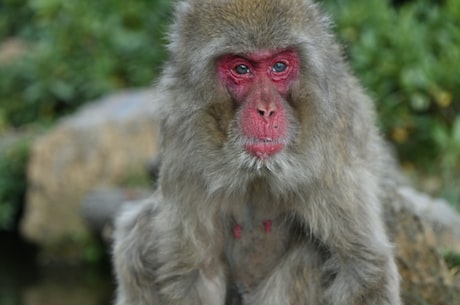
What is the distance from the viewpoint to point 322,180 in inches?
210

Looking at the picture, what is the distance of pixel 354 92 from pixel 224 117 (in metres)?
0.84

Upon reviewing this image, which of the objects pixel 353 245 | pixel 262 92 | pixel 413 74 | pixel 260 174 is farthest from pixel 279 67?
pixel 413 74

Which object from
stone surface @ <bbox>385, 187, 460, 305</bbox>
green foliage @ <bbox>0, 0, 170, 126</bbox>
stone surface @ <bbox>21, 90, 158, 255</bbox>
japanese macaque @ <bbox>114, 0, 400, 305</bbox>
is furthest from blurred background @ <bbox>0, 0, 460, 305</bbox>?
japanese macaque @ <bbox>114, 0, 400, 305</bbox>

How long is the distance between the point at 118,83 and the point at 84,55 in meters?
0.49

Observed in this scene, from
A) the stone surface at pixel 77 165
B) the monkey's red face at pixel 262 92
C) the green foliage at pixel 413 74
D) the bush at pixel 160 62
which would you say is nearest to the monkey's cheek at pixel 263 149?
the monkey's red face at pixel 262 92

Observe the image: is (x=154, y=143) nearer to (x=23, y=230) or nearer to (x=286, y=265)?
(x=23, y=230)

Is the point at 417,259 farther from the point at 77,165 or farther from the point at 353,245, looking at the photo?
the point at 77,165

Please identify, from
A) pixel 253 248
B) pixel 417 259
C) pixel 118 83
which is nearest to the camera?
pixel 253 248

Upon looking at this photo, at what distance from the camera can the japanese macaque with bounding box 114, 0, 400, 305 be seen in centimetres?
506

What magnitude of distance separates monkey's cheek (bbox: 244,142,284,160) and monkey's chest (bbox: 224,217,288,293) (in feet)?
2.19

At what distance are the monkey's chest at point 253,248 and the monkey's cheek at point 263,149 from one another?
0.67m

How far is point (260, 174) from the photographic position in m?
5.16

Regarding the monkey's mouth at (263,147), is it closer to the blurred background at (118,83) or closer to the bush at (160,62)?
the blurred background at (118,83)

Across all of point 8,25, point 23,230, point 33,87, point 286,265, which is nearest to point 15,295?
point 23,230
